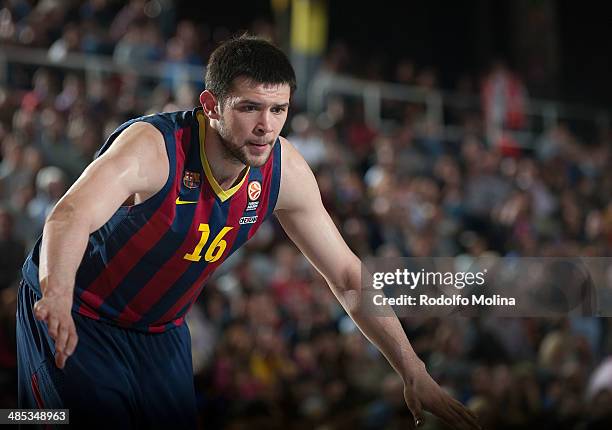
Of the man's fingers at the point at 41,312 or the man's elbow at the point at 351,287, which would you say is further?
the man's elbow at the point at 351,287

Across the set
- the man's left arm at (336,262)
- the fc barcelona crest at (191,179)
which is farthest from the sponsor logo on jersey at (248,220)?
the fc barcelona crest at (191,179)

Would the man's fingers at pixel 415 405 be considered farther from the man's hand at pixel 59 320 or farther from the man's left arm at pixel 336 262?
the man's hand at pixel 59 320

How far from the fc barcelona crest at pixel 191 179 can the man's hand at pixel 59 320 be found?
926 mm

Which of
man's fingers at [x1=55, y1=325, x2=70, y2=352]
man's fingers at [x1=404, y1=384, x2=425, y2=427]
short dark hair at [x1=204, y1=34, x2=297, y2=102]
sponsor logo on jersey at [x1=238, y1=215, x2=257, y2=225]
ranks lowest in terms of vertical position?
man's fingers at [x1=404, y1=384, x2=425, y2=427]

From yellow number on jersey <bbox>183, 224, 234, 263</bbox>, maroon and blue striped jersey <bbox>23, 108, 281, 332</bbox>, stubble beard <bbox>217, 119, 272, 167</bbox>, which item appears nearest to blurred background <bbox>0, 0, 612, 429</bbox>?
maroon and blue striped jersey <bbox>23, 108, 281, 332</bbox>

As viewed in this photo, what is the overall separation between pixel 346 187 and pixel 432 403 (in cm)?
680

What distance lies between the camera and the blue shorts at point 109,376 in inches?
153

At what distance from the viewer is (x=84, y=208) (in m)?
3.33

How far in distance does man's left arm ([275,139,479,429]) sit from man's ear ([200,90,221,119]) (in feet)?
1.42

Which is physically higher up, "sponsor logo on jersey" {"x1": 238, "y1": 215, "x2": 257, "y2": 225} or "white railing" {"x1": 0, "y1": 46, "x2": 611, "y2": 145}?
"white railing" {"x1": 0, "y1": 46, "x2": 611, "y2": 145}

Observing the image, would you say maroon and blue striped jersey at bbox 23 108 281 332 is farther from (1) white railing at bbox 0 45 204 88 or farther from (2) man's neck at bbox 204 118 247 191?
(1) white railing at bbox 0 45 204 88

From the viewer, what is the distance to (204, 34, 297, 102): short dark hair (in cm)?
385

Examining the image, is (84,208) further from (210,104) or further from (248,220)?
(248,220)

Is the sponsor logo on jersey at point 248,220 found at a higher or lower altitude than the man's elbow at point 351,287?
higher
